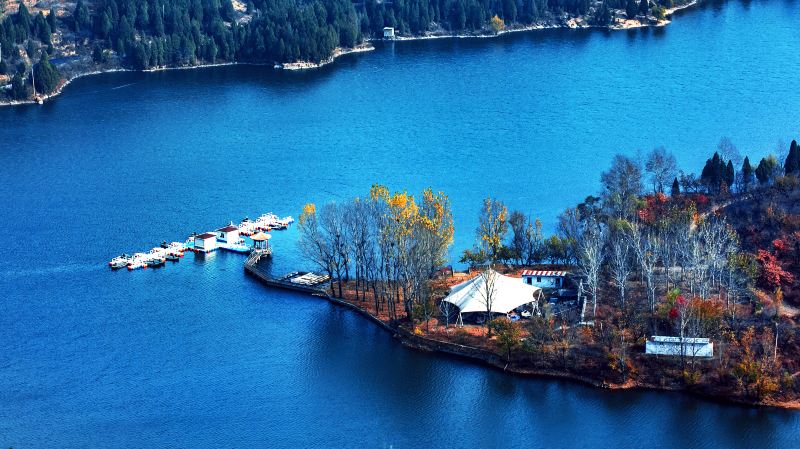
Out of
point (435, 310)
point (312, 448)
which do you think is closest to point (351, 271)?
point (435, 310)

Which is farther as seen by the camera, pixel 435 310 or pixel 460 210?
pixel 460 210

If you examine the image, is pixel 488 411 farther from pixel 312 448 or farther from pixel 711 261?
pixel 711 261

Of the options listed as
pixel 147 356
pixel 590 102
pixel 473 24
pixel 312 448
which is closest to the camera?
pixel 312 448

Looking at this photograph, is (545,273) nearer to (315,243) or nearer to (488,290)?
(488,290)

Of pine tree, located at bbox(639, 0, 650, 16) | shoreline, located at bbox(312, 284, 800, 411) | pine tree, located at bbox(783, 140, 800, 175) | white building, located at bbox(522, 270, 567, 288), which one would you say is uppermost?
pine tree, located at bbox(639, 0, 650, 16)

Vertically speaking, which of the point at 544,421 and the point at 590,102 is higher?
the point at 590,102

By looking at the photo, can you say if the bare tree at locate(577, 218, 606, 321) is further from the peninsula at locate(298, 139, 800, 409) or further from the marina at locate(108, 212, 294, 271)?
the marina at locate(108, 212, 294, 271)

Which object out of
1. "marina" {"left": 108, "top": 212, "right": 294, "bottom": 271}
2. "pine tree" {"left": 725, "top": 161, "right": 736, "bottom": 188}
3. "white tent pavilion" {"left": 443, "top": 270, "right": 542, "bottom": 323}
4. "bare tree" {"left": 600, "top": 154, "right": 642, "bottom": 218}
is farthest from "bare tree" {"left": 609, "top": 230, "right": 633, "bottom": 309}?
"marina" {"left": 108, "top": 212, "right": 294, "bottom": 271}
